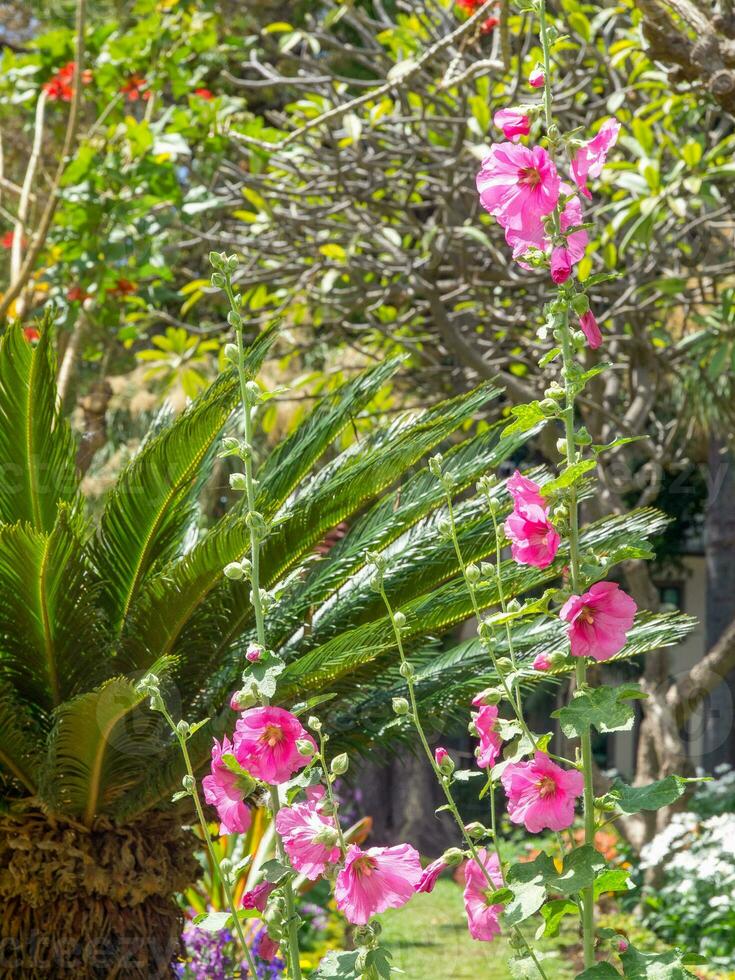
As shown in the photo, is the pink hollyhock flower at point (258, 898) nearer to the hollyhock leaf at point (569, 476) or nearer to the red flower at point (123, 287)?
the hollyhock leaf at point (569, 476)

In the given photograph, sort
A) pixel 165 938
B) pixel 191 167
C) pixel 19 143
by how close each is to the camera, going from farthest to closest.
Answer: pixel 19 143 < pixel 191 167 < pixel 165 938

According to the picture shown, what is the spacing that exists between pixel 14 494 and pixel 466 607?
128 cm

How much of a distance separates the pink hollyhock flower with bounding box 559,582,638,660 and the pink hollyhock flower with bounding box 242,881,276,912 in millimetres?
630

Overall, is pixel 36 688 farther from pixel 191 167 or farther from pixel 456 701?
pixel 191 167

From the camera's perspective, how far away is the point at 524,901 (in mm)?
1630

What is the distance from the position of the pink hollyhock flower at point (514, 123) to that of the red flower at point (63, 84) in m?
4.35

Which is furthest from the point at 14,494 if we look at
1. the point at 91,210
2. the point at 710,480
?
the point at 710,480

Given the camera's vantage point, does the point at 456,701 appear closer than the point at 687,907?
Yes

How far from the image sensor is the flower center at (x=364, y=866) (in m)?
1.69

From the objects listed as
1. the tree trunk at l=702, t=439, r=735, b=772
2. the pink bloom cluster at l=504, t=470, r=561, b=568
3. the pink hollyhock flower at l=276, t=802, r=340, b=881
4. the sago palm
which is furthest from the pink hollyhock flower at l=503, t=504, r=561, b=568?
the tree trunk at l=702, t=439, r=735, b=772

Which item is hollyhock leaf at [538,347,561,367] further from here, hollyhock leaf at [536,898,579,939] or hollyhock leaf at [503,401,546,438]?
hollyhock leaf at [536,898,579,939]

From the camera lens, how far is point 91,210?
5.60 metres

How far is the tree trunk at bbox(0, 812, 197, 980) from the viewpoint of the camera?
124 inches

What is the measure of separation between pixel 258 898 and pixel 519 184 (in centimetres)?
120
